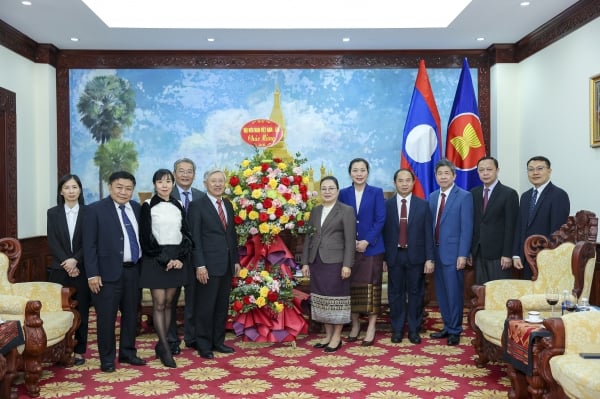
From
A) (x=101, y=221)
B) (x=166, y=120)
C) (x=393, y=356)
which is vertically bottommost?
(x=393, y=356)

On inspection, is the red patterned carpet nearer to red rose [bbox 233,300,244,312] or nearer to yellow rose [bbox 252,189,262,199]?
red rose [bbox 233,300,244,312]

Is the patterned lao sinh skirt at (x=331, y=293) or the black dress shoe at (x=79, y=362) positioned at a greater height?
the patterned lao sinh skirt at (x=331, y=293)

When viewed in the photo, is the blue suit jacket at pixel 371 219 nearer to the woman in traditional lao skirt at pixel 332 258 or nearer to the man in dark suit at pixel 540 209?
the woman in traditional lao skirt at pixel 332 258

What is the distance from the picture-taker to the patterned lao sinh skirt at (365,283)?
557 centimetres

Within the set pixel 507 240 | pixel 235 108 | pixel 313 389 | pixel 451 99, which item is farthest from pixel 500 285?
pixel 235 108

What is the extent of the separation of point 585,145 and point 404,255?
2390 millimetres

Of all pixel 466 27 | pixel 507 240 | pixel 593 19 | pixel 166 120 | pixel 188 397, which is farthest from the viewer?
pixel 166 120

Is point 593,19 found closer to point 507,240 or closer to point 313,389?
point 507,240

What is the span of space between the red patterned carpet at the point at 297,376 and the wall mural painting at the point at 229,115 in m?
3.34

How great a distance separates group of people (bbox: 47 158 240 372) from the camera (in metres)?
4.70

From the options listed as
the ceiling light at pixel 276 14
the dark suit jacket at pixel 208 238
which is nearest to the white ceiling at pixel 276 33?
the ceiling light at pixel 276 14

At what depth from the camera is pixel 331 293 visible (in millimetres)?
5277

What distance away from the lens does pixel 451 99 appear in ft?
27.6

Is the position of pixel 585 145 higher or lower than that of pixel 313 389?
higher
